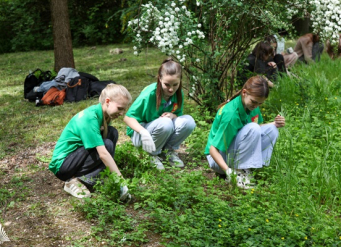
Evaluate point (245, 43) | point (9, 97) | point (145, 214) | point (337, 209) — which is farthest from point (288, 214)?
point (9, 97)

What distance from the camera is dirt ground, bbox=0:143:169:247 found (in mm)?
2684

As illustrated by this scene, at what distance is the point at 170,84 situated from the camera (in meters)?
3.61

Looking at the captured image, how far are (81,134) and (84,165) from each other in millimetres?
260

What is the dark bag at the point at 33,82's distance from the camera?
242 inches

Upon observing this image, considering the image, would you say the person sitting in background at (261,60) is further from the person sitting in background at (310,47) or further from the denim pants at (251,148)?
the denim pants at (251,148)

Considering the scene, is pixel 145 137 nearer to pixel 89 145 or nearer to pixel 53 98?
pixel 89 145

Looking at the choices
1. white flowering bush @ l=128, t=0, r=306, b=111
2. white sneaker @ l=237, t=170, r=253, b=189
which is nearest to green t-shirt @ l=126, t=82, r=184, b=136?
white flowering bush @ l=128, t=0, r=306, b=111

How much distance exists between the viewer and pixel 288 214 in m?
2.91

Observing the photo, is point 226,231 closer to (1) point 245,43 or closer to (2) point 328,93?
(1) point 245,43

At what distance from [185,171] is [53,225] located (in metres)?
1.34

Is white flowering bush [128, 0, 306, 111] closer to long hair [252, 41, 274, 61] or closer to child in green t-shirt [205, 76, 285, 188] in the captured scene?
long hair [252, 41, 274, 61]

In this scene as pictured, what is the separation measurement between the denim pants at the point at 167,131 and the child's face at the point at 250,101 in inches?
24.4

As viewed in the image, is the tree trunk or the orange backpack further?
the tree trunk

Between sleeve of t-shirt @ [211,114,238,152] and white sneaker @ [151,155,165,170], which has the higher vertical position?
sleeve of t-shirt @ [211,114,238,152]
